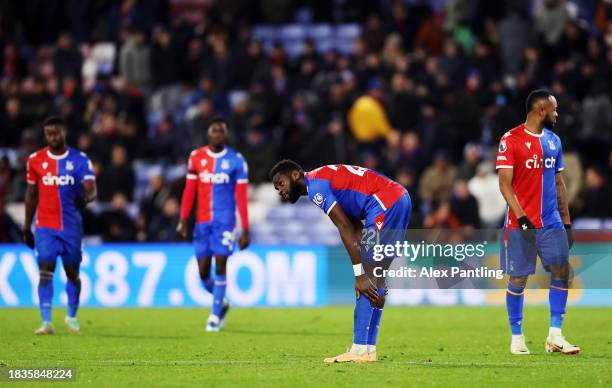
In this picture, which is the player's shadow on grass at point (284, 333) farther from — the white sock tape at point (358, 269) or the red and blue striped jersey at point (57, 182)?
the white sock tape at point (358, 269)

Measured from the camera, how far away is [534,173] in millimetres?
13070

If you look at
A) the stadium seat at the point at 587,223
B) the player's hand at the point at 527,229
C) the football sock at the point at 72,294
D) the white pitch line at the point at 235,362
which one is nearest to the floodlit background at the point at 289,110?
the stadium seat at the point at 587,223

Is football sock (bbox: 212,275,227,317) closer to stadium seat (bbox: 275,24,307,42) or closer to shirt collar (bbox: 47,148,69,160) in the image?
shirt collar (bbox: 47,148,69,160)

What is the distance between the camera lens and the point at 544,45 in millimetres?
25828

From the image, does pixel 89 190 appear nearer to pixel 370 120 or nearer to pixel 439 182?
pixel 439 182

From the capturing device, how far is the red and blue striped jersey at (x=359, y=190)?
12062mm

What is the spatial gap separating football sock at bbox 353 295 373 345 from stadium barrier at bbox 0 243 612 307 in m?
9.20

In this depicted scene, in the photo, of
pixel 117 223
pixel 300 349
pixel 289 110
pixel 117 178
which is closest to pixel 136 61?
pixel 289 110

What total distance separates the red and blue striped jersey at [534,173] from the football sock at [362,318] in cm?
192

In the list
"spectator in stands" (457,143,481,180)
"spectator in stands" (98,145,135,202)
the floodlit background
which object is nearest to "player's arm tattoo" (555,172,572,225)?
the floodlit background

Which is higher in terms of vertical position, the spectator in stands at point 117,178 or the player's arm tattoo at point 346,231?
the spectator in stands at point 117,178

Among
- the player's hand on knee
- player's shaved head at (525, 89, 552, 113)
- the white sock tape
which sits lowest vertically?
the player's hand on knee

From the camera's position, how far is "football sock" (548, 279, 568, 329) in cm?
1302

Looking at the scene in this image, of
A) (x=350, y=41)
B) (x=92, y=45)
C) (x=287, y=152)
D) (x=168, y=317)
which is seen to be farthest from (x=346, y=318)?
(x=92, y=45)
